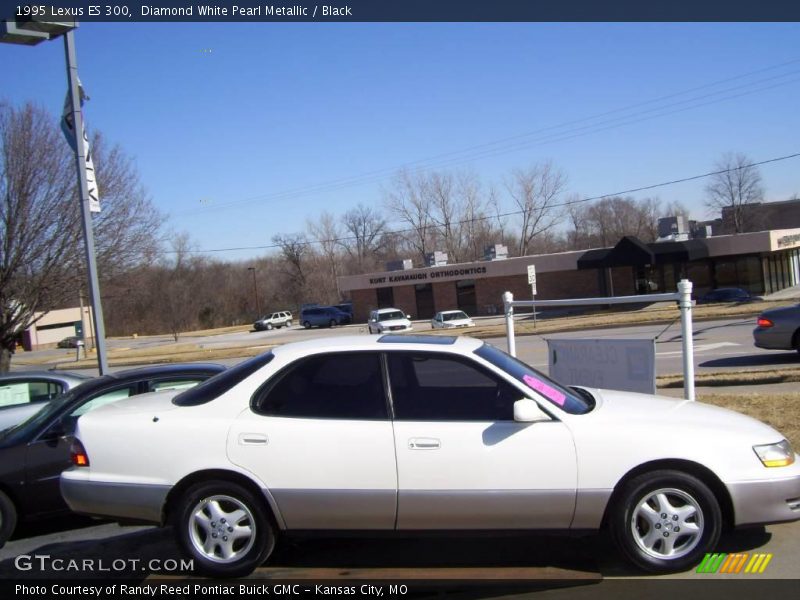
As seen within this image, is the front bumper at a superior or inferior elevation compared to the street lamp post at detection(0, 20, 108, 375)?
inferior

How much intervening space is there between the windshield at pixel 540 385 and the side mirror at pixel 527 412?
0.16m

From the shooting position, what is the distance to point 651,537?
4461 millimetres

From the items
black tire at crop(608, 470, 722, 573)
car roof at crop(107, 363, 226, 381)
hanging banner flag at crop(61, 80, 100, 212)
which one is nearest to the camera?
black tire at crop(608, 470, 722, 573)

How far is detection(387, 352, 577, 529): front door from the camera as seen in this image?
446 centimetres

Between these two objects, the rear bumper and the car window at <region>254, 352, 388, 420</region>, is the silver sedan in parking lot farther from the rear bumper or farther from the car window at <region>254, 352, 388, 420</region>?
the rear bumper

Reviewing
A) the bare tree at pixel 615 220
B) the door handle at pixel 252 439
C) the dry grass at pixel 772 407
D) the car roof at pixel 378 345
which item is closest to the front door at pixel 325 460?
the door handle at pixel 252 439

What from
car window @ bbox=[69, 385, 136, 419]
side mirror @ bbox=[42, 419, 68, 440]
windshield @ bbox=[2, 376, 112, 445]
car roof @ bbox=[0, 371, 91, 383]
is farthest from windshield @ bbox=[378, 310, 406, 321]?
side mirror @ bbox=[42, 419, 68, 440]

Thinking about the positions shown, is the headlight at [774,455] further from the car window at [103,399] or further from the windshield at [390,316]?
the windshield at [390,316]

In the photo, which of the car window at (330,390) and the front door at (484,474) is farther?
the car window at (330,390)

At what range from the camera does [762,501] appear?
4453mm

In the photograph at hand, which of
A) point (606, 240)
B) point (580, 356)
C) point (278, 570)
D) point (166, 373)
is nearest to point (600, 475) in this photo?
point (278, 570)

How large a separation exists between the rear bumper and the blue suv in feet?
188

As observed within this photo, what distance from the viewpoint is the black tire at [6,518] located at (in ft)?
19.3

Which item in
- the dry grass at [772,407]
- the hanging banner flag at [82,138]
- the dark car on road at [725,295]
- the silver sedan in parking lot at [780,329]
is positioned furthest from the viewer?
the dark car on road at [725,295]
